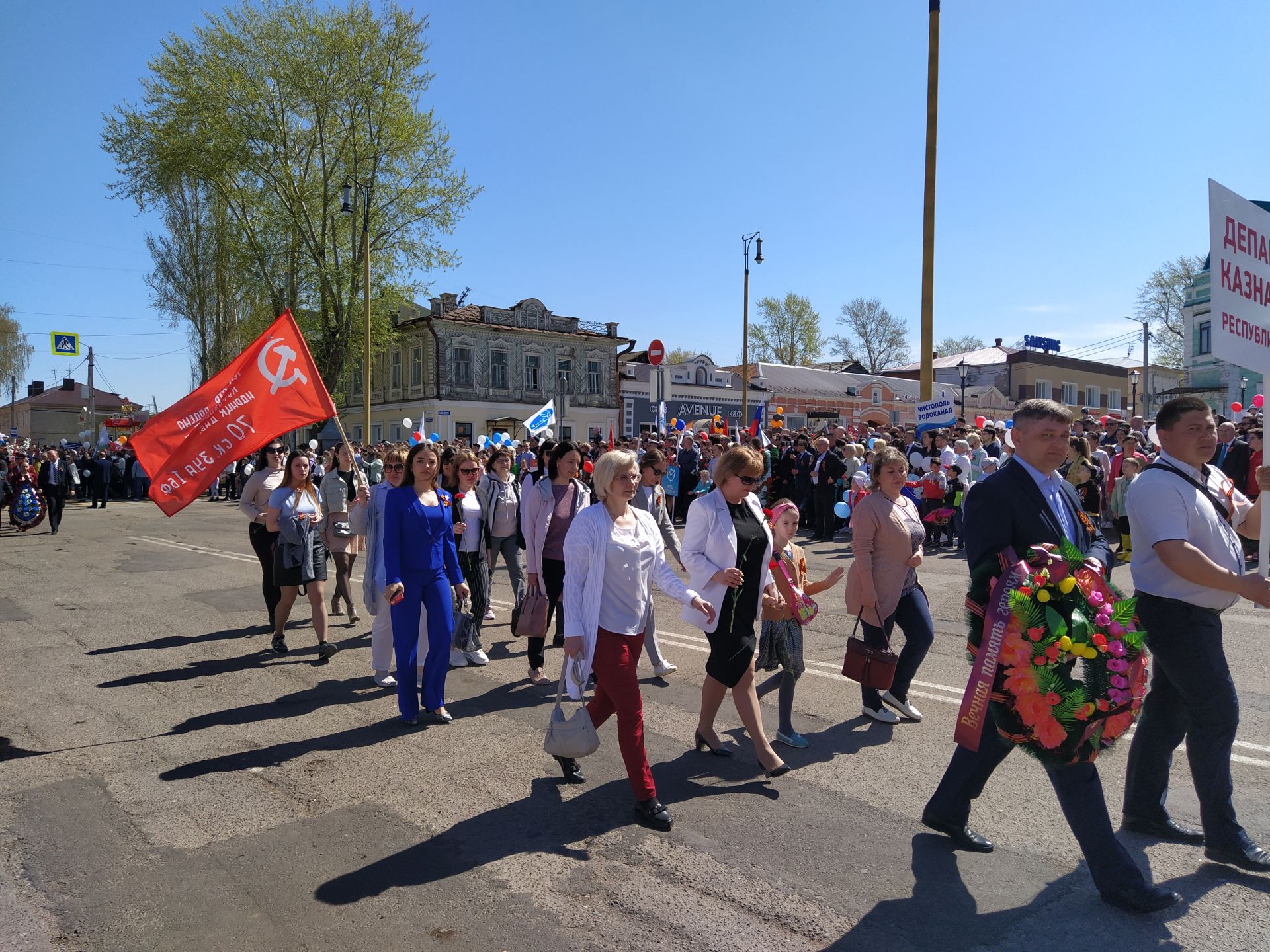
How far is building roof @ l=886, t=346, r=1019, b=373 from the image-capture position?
227 ft

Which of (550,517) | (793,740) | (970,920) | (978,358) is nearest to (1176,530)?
(970,920)

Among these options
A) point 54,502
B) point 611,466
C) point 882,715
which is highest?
point 611,466

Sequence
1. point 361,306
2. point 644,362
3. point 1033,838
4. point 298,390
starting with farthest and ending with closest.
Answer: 1. point 644,362
2. point 361,306
3. point 298,390
4. point 1033,838

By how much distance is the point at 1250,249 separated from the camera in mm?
4211

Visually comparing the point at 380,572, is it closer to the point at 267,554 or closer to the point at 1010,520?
the point at 267,554

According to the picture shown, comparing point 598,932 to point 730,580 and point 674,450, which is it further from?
point 674,450

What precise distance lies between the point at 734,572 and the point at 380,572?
8.75 feet

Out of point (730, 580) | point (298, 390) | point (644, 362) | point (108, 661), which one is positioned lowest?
point (108, 661)

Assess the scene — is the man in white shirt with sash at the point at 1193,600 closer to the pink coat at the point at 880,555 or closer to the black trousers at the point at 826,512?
the pink coat at the point at 880,555

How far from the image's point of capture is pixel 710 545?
4891 mm

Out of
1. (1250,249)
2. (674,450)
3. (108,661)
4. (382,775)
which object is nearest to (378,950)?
(382,775)

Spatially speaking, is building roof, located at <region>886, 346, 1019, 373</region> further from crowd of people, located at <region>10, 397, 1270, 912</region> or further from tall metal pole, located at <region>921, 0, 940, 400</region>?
crowd of people, located at <region>10, 397, 1270, 912</region>

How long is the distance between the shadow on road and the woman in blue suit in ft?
11.1

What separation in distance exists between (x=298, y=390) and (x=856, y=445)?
12.4 meters
